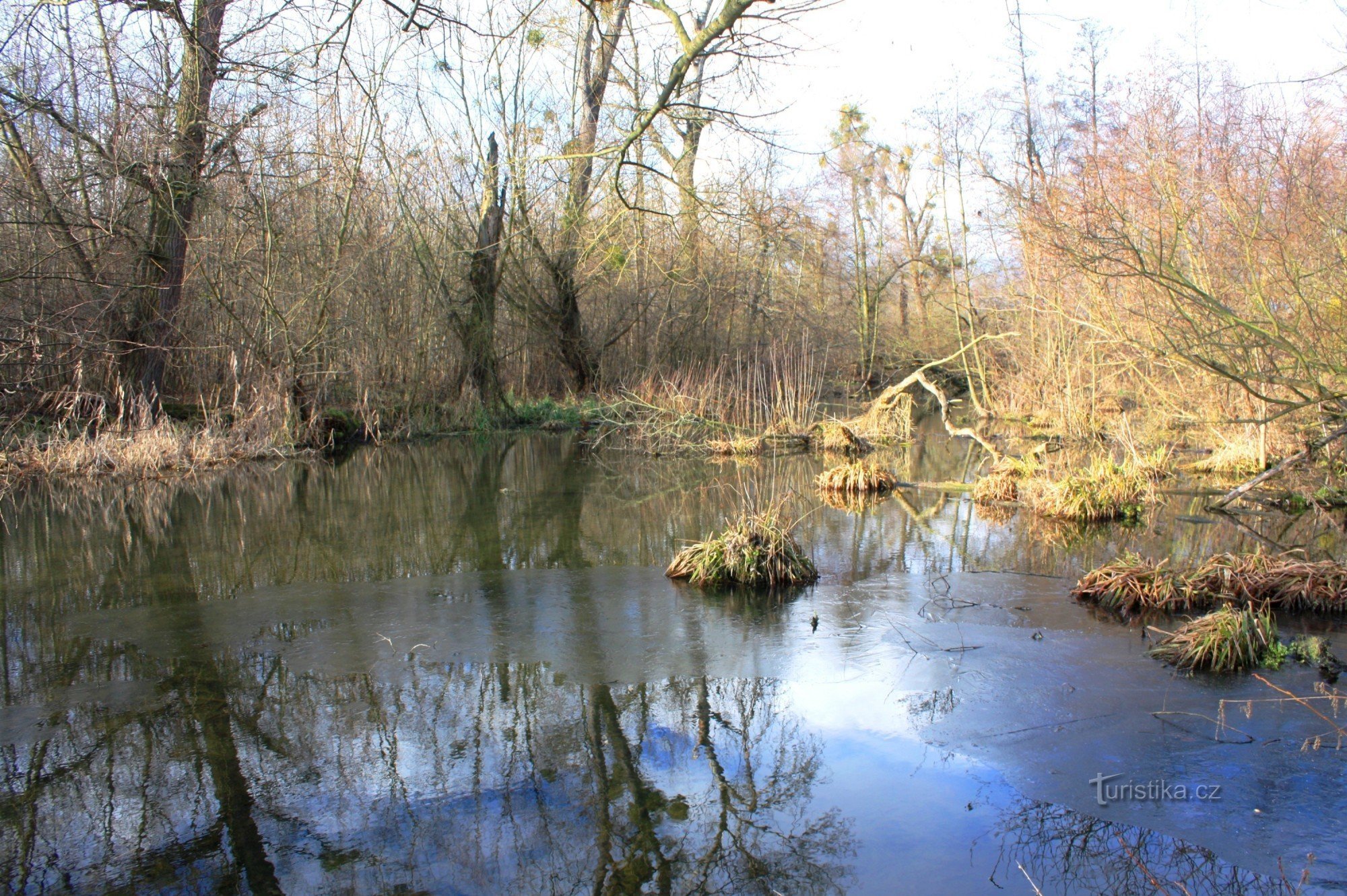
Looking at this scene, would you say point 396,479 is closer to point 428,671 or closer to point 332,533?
point 332,533

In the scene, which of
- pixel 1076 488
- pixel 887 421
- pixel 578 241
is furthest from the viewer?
pixel 578 241

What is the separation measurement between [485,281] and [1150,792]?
16.6 metres

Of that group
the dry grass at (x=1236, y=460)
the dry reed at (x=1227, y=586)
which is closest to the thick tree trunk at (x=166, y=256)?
the dry reed at (x=1227, y=586)

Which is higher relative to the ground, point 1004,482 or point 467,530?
point 1004,482

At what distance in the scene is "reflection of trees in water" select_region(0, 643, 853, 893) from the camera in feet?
10.5

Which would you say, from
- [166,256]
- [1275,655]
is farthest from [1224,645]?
[166,256]

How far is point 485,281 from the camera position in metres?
18.6

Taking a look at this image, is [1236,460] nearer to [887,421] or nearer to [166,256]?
[887,421]

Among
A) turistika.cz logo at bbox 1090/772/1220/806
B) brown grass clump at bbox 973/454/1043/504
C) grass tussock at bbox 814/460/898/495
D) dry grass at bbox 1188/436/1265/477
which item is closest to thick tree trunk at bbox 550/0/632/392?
grass tussock at bbox 814/460/898/495

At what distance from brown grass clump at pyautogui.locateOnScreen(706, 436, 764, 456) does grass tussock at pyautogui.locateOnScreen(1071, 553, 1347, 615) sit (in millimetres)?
8774

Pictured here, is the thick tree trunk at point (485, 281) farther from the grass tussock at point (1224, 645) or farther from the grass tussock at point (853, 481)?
the grass tussock at point (1224, 645)

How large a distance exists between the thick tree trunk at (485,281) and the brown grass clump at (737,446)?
18.9ft

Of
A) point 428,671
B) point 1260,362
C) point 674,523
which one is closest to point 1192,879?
point 428,671

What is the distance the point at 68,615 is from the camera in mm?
6254
